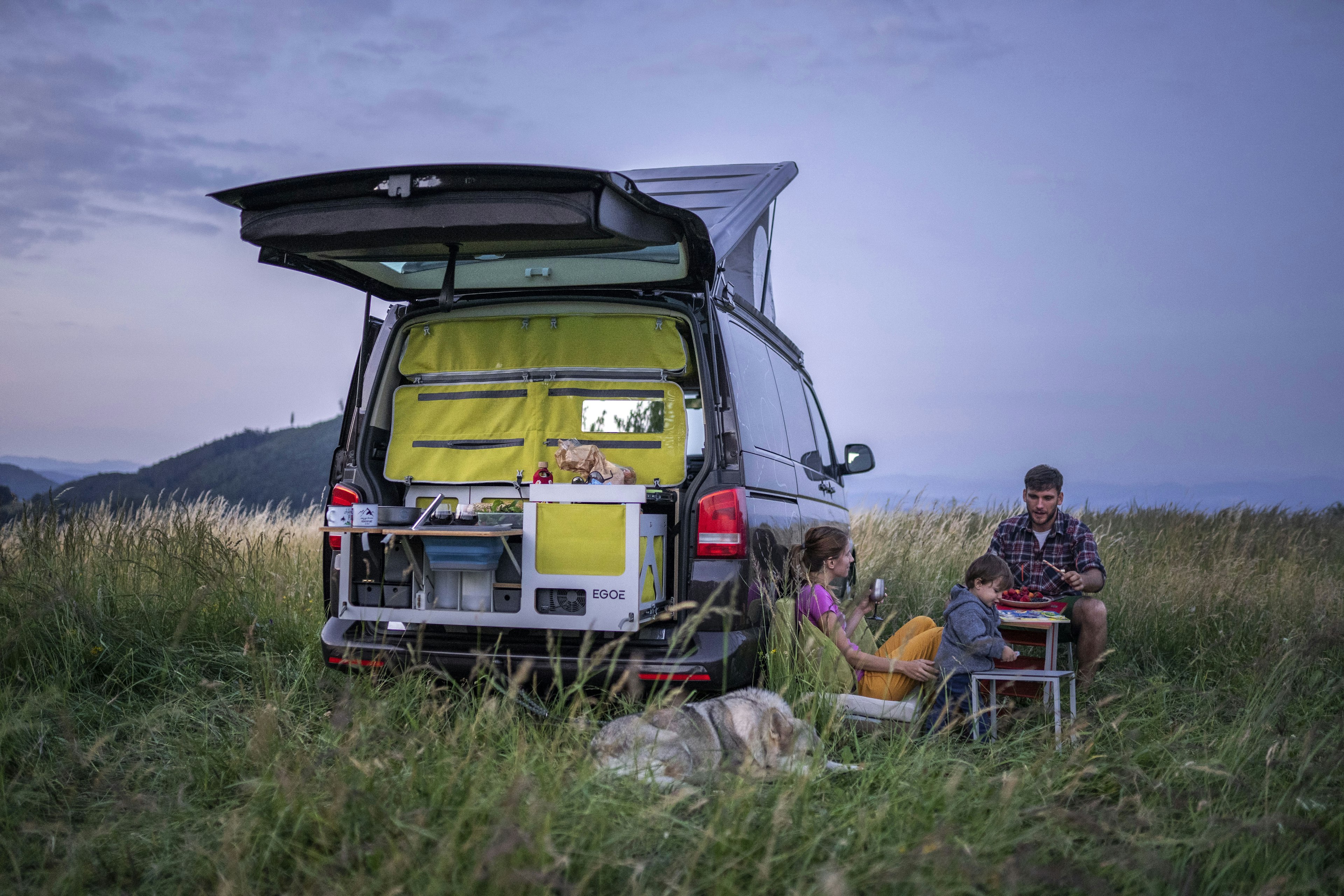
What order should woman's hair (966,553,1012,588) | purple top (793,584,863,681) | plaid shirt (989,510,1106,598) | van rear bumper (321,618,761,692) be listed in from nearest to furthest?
van rear bumper (321,618,761,692) < woman's hair (966,553,1012,588) < purple top (793,584,863,681) < plaid shirt (989,510,1106,598)

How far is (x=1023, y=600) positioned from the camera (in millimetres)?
5125

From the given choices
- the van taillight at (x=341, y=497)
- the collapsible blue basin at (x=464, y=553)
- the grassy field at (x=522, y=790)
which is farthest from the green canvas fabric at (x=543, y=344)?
the grassy field at (x=522, y=790)

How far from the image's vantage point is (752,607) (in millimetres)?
4129

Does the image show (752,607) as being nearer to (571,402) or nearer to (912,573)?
(571,402)

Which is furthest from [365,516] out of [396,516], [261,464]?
[261,464]

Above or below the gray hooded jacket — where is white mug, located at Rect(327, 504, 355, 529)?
above

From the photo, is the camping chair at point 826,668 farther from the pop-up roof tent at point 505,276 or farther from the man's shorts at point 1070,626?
the man's shorts at point 1070,626

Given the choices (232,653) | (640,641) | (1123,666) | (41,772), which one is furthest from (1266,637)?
(41,772)

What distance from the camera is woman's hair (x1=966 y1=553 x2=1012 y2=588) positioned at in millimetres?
4422

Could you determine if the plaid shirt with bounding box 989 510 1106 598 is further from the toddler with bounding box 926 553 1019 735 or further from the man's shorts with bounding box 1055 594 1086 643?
the toddler with bounding box 926 553 1019 735

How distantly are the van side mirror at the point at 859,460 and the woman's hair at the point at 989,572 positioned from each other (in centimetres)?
274

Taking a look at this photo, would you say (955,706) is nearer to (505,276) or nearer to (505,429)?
(505,429)

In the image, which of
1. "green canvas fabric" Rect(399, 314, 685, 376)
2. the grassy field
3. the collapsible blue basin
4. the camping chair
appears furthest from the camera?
"green canvas fabric" Rect(399, 314, 685, 376)

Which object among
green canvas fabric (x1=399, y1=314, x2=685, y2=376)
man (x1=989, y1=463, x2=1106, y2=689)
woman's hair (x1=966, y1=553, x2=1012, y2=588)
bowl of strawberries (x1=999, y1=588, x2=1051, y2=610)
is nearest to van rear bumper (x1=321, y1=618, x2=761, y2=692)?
woman's hair (x1=966, y1=553, x2=1012, y2=588)
